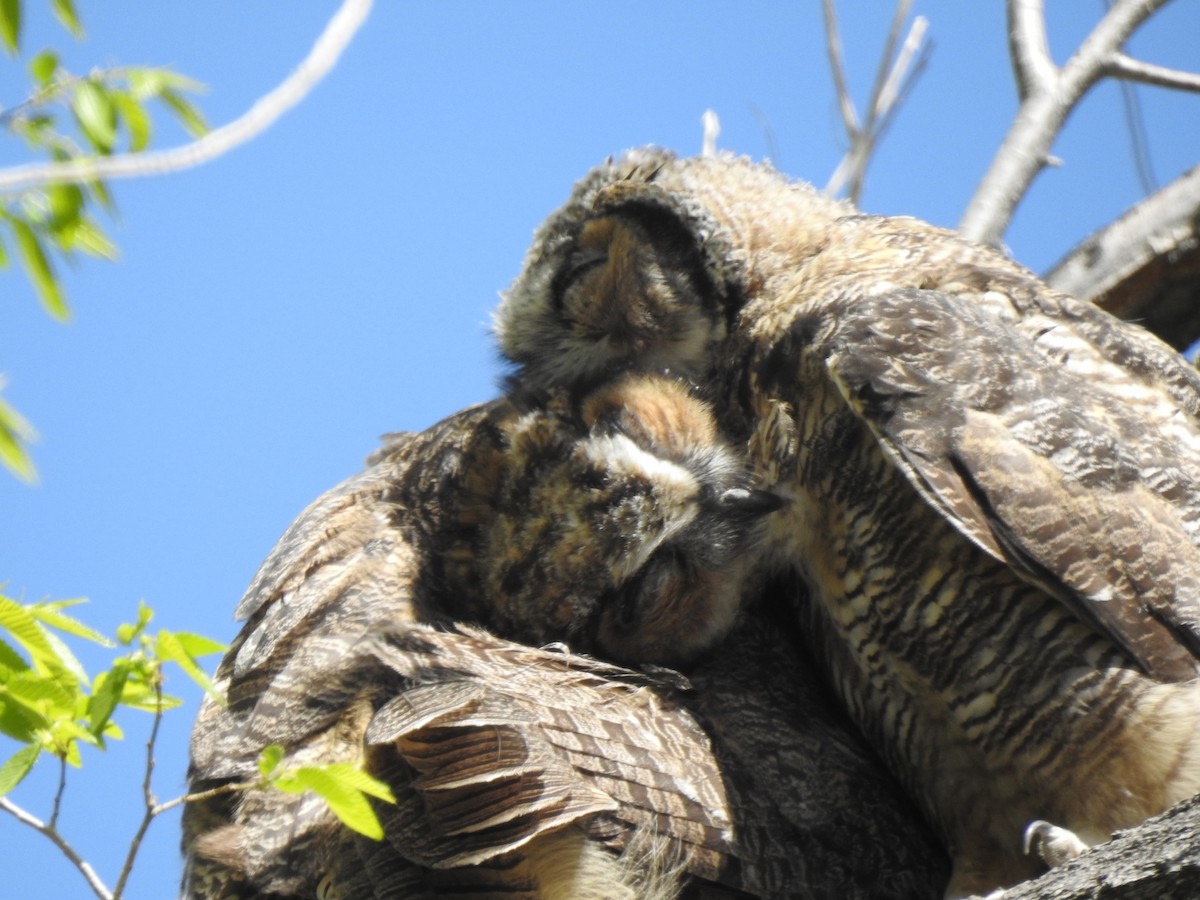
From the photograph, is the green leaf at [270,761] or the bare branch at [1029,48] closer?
the green leaf at [270,761]

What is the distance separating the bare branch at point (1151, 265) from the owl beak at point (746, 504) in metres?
1.69

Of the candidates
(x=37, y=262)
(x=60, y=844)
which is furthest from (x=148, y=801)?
(x=37, y=262)

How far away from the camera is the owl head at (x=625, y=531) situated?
2.48 metres

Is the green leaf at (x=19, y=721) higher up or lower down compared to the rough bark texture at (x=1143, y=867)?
higher up

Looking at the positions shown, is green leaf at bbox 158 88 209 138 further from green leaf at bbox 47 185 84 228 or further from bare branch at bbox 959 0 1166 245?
bare branch at bbox 959 0 1166 245

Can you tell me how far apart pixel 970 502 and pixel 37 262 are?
1.51 meters

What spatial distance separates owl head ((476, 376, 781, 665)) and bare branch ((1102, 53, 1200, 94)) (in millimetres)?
2297

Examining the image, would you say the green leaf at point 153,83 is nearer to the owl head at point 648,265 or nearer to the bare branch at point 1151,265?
the owl head at point 648,265

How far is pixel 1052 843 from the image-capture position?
2.08m

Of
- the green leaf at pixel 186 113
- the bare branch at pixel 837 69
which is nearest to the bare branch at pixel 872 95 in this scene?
the bare branch at pixel 837 69

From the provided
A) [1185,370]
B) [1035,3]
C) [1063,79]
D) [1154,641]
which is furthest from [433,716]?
[1035,3]

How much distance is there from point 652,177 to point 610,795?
1.45 m

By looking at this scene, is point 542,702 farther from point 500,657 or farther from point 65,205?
point 65,205

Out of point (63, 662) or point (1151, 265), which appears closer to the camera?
point (63, 662)
